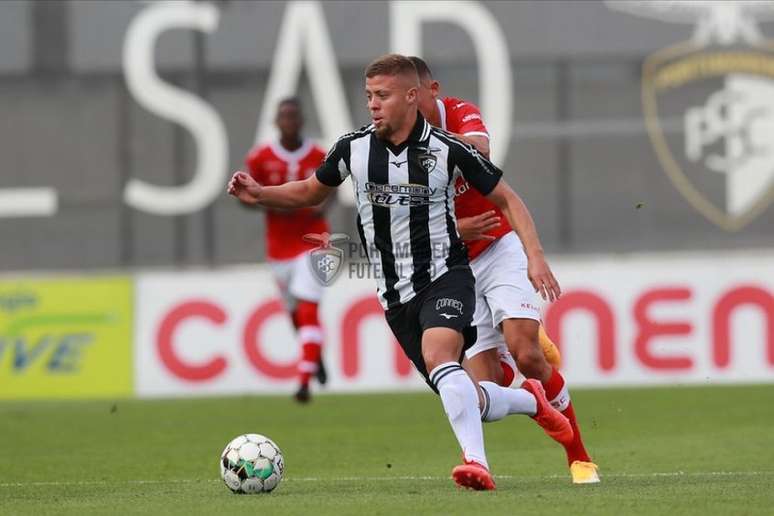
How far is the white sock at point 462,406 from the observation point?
22.9 ft

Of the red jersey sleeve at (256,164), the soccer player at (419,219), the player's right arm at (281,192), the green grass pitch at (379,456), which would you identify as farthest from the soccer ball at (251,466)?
the red jersey sleeve at (256,164)

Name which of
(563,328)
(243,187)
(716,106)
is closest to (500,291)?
(243,187)

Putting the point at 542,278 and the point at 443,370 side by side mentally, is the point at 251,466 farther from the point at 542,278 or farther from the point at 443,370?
the point at 542,278

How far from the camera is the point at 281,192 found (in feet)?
24.7

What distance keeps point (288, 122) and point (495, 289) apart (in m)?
6.07

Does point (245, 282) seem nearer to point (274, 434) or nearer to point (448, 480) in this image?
point (274, 434)

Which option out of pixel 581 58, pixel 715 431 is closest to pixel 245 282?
pixel 581 58

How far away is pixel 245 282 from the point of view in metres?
15.4

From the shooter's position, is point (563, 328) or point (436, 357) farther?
point (563, 328)

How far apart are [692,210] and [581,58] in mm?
1644

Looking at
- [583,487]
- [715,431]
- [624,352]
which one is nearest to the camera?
[583,487]

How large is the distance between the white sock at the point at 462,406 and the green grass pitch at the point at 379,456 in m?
0.19

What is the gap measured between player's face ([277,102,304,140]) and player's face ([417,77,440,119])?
596cm

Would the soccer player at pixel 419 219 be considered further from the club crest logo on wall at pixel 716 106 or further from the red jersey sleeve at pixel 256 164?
the club crest logo on wall at pixel 716 106
